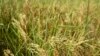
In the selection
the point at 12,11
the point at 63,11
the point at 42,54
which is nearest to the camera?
the point at 42,54

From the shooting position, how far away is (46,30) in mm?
2270

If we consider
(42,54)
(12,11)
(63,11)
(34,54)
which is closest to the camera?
(42,54)

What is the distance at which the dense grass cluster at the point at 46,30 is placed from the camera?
217 cm

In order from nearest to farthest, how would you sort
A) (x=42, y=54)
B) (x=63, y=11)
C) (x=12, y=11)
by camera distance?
(x=42, y=54) < (x=12, y=11) < (x=63, y=11)

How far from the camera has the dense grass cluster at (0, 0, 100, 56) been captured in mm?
2174

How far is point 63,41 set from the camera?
2230 millimetres

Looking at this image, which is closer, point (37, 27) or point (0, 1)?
point (37, 27)

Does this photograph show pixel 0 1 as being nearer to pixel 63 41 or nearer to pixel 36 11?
pixel 36 11

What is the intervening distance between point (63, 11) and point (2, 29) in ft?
2.13

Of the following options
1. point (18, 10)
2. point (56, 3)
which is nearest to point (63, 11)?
point (56, 3)

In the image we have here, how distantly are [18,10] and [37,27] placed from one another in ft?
0.94

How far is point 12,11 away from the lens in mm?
2455

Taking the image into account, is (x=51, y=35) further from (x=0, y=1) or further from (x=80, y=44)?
(x=0, y=1)

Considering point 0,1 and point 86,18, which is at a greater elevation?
point 0,1
